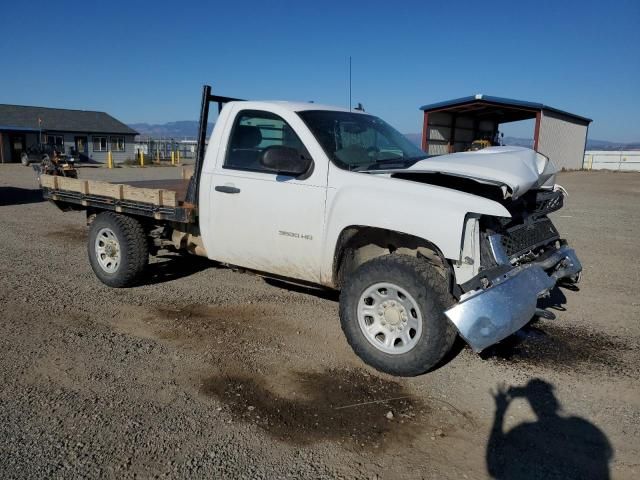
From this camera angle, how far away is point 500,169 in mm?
3994

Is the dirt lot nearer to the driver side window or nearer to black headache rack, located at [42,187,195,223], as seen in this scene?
black headache rack, located at [42,187,195,223]

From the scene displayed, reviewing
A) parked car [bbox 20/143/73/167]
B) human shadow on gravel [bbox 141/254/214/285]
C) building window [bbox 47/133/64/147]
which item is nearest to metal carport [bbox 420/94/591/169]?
human shadow on gravel [bbox 141/254/214/285]

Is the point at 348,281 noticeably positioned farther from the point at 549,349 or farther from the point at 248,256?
the point at 549,349

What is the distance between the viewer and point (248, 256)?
5000mm

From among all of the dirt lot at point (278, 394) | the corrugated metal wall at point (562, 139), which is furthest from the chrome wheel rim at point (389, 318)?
the corrugated metal wall at point (562, 139)

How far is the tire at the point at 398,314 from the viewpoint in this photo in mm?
3781

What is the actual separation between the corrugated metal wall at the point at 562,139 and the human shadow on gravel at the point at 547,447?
2751 centimetres

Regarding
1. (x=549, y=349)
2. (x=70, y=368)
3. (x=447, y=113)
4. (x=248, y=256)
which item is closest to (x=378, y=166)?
(x=248, y=256)

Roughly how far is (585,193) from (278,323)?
1862 centimetres

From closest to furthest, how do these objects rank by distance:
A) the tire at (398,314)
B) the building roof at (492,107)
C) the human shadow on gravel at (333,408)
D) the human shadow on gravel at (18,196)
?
the human shadow on gravel at (333,408) < the tire at (398,314) < the human shadow on gravel at (18,196) < the building roof at (492,107)

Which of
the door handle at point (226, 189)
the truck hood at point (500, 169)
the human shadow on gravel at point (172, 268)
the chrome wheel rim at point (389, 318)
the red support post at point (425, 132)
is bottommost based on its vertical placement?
the human shadow on gravel at point (172, 268)

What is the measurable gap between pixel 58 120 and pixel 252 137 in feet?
151

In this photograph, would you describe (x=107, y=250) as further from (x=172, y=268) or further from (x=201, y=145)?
(x=201, y=145)

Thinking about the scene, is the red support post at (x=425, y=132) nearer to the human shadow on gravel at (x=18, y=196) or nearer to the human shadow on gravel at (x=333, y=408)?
the human shadow on gravel at (x=18, y=196)
